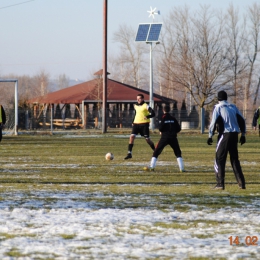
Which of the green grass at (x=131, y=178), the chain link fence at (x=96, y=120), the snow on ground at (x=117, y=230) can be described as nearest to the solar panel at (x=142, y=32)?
the chain link fence at (x=96, y=120)

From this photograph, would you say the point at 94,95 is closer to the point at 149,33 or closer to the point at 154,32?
the point at 149,33

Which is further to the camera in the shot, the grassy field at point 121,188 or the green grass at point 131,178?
A: the green grass at point 131,178

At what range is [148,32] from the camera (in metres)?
50.9

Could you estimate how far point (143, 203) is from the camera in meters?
10.6

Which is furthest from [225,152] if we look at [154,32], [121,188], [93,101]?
[93,101]

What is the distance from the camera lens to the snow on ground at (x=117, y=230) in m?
6.96

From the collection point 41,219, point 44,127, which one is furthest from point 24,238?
point 44,127

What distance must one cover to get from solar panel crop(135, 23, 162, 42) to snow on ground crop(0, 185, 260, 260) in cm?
3964

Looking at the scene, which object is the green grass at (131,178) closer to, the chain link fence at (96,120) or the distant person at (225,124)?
the distant person at (225,124)

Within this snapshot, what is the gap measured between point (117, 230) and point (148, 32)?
142 ft

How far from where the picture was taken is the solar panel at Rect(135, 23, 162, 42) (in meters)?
50.1

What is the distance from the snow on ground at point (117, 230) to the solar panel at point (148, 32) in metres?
39.6

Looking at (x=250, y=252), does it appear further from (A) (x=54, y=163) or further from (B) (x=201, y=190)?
(A) (x=54, y=163)

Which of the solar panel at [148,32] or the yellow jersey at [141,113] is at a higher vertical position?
the solar panel at [148,32]
